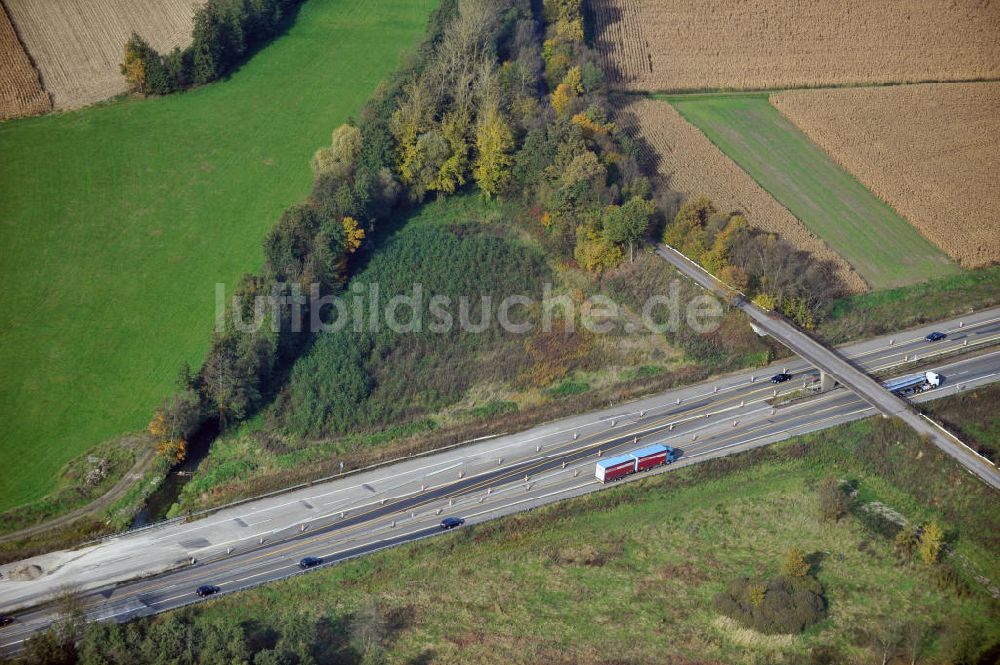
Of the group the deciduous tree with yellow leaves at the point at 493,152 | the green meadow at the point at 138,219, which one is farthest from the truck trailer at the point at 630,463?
the deciduous tree with yellow leaves at the point at 493,152

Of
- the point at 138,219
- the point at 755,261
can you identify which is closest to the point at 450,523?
the point at 755,261

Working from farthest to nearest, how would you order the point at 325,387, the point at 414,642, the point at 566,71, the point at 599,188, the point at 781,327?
the point at 566,71 → the point at 599,188 → the point at 781,327 → the point at 325,387 → the point at 414,642

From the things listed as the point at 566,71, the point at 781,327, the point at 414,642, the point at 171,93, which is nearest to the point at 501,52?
the point at 566,71

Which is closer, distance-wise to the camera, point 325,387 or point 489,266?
point 325,387

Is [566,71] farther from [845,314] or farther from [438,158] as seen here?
[845,314]

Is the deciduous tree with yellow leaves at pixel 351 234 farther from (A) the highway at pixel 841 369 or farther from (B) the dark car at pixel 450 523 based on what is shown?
(B) the dark car at pixel 450 523

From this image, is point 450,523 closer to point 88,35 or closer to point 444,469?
point 444,469

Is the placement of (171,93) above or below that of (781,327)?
above

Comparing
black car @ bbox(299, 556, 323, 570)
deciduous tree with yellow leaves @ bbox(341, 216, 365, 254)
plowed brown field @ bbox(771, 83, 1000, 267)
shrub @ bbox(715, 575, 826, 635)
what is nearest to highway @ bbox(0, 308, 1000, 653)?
black car @ bbox(299, 556, 323, 570)
